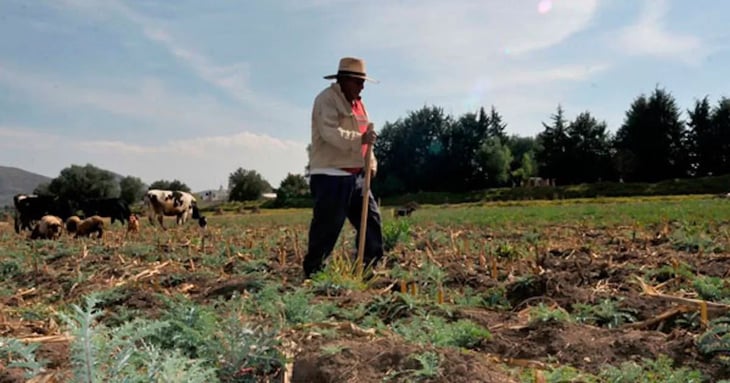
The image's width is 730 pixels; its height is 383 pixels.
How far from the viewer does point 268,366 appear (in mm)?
2572

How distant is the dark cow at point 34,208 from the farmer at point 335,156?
21120mm

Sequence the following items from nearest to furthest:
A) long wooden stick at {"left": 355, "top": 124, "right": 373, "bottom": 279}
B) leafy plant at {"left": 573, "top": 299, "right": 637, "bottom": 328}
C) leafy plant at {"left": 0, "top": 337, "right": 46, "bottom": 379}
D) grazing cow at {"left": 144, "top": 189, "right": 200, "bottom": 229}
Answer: leafy plant at {"left": 0, "top": 337, "right": 46, "bottom": 379} < leafy plant at {"left": 573, "top": 299, "right": 637, "bottom": 328} < long wooden stick at {"left": 355, "top": 124, "right": 373, "bottom": 279} < grazing cow at {"left": 144, "top": 189, "right": 200, "bottom": 229}

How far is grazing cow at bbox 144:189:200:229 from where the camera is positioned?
2303cm

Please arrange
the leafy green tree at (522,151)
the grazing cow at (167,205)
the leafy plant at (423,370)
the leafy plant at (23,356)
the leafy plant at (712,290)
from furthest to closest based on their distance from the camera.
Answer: the leafy green tree at (522,151) → the grazing cow at (167,205) → the leafy plant at (712,290) → the leafy plant at (423,370) → the leafy plant at (23,356)

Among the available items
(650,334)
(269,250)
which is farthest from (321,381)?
(269,250)

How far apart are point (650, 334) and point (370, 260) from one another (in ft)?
11.0

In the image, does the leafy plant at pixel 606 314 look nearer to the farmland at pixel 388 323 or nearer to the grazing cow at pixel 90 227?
the farmland at pixel 388 323

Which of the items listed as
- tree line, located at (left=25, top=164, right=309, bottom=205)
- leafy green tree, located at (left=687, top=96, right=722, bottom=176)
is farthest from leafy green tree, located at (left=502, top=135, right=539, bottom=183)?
tree line, located at (left=25, top=164, right=309, bottom=205)

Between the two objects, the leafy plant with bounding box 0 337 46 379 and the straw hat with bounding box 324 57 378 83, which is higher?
the straw hat with bounding box 324 57 378 83

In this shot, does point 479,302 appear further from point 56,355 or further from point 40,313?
point 40,313

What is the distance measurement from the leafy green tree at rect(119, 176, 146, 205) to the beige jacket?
85878 millimetres

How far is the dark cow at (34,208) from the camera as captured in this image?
910 inches

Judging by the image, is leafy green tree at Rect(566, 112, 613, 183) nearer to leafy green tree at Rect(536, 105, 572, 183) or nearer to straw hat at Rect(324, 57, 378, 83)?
leafy green tree at Rect(536, 105, 572, 183)

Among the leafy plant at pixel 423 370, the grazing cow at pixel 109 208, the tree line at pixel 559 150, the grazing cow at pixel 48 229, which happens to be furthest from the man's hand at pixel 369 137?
the tree line at pixel 559 150
